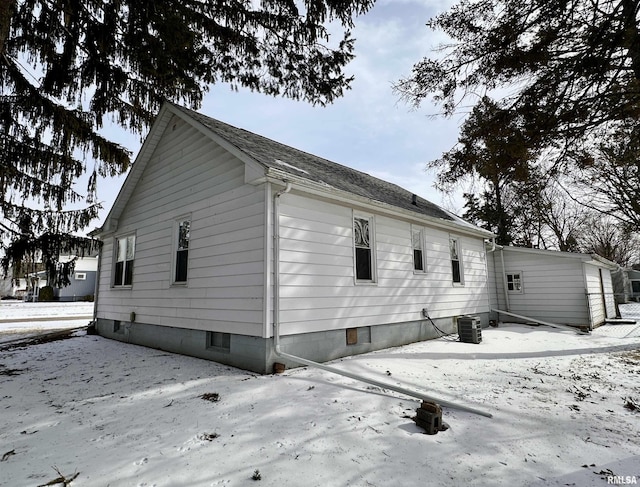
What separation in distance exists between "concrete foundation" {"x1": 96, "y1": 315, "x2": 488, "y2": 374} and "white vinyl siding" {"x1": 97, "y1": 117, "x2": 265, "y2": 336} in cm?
24

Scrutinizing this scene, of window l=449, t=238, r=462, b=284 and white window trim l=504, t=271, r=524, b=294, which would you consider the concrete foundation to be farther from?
white window trim l=504, t=271, r=524, b=294

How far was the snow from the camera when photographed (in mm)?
2734

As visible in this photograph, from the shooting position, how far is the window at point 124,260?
31.7 ft

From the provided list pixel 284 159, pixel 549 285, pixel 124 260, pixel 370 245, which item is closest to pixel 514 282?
pixel 549 285

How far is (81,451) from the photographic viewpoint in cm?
309

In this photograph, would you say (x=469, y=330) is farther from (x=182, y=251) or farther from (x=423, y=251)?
(x=182, y=251)

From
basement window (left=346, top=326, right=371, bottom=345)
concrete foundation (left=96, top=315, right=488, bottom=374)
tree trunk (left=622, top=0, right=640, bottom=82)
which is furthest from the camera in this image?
basement window (left=346, top=326, right=371, bottom=345)

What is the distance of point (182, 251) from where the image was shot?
787cm

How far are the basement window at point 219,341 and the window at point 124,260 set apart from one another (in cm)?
419

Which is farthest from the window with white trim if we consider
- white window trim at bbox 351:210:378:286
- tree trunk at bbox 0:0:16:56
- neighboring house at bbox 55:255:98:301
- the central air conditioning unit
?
neighboring house at bbox 55:255:98:301

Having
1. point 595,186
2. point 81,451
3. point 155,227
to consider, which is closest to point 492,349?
point 81,451

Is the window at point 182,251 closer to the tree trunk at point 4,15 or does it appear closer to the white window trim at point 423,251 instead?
the tree trunk at point 4,15

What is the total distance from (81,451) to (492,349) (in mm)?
7955

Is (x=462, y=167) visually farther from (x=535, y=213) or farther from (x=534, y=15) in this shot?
(x=535, y=213)
